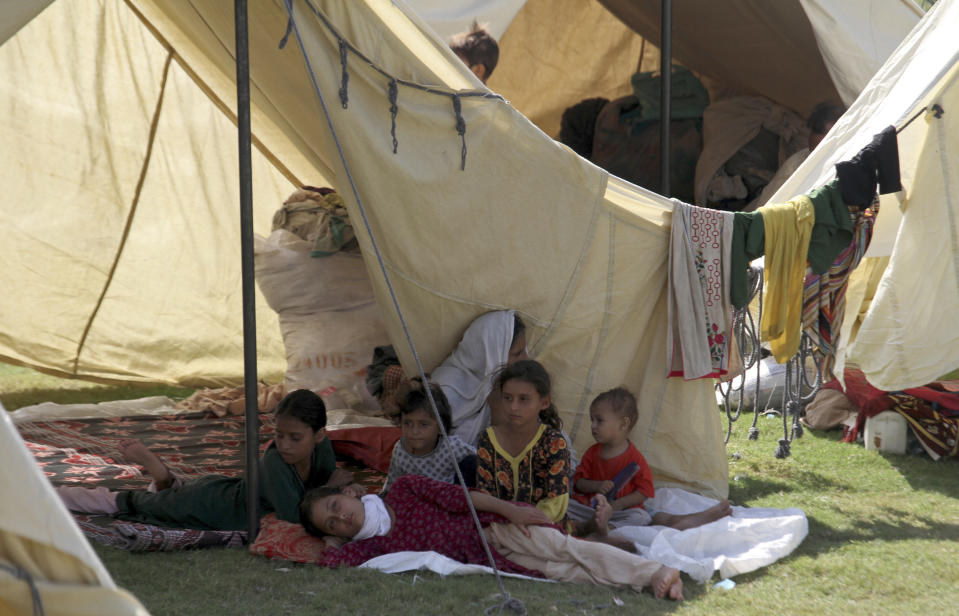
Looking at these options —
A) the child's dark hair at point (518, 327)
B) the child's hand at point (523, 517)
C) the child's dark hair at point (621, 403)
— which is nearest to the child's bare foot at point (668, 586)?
the child's hand at point (523, 517)

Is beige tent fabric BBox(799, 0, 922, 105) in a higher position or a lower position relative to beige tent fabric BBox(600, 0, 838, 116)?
lower

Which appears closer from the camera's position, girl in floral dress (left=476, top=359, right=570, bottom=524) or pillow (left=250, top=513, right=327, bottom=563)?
pillow (left=250, top=513, right=327, bottom=563)

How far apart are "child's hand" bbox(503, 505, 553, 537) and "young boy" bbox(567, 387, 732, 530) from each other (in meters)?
0.34

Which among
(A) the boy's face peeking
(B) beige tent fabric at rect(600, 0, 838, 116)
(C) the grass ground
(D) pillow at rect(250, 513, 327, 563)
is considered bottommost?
(C) the grass ground

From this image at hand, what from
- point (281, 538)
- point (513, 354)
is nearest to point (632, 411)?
point (513, 354)

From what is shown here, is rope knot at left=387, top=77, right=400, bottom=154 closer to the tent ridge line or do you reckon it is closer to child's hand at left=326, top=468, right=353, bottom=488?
child's hand at left=326, top=468, right=353, bottom=488

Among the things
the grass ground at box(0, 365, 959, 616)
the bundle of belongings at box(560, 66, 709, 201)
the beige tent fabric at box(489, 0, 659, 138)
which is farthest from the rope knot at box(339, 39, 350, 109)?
the beige tent fabric at box(489, 0, 659, 138)

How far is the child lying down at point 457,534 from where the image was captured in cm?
263

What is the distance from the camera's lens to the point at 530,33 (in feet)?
21.0

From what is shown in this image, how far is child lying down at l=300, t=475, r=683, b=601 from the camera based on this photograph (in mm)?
2629

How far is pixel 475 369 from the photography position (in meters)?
3.20

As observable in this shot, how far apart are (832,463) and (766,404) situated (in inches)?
35.0

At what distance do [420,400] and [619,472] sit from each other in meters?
0.69

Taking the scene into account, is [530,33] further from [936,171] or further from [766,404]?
[936,171]
